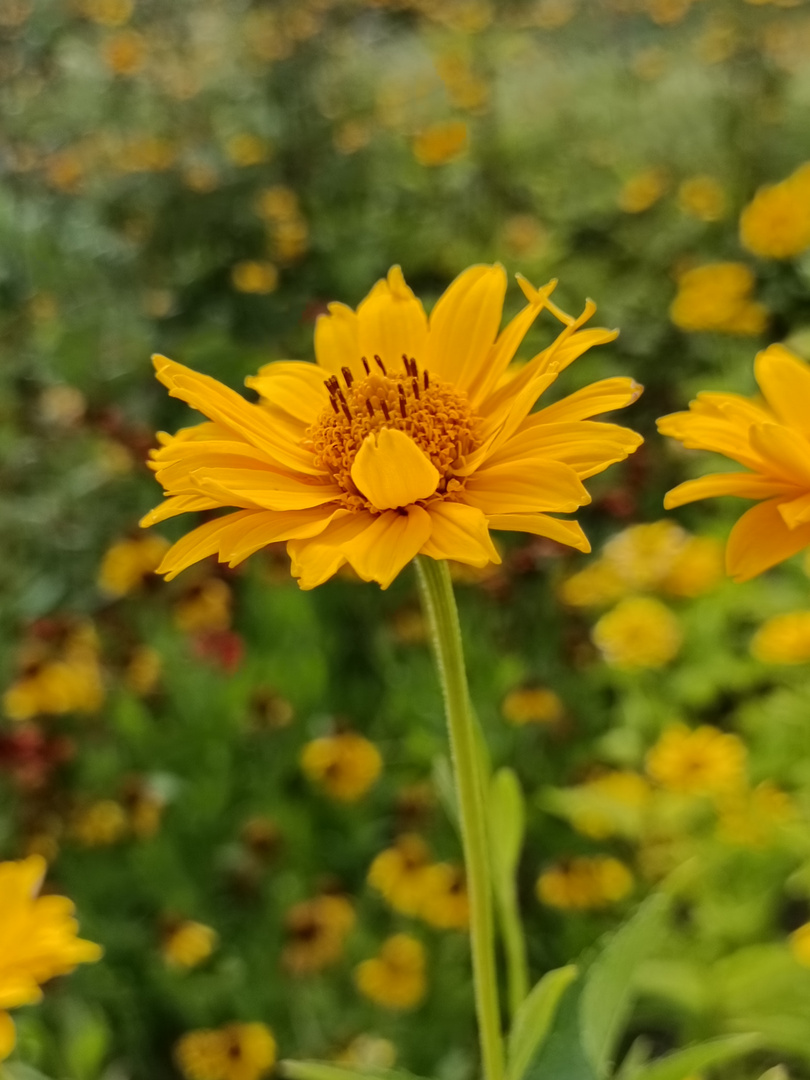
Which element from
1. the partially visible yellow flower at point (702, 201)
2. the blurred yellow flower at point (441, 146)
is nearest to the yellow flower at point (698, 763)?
the partially visible yellow flower at point (702, 201)

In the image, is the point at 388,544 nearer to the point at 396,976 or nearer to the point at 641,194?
the point at 396,976

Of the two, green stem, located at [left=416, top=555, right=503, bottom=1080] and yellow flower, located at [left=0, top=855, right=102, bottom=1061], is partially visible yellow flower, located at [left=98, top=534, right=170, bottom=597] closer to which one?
yellow flower, located at [left=0, top=855, right=102, bottom=1061]

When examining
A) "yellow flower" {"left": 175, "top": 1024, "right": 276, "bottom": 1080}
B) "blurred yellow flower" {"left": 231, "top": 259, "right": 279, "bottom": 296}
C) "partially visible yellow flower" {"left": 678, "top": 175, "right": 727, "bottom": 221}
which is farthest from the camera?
"partially visible yellow flower" {"left": 678, "top": 175, "right": 727, "bottom": 221}

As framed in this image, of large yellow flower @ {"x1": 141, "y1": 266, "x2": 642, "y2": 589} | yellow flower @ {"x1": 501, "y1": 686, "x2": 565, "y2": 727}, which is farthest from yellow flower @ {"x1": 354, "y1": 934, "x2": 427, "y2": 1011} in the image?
large yellow flower @ {"x1": 141, "y1": 266, "x2": 642, "y2": 589}

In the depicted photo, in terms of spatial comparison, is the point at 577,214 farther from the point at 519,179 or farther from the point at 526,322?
the point at 526,322

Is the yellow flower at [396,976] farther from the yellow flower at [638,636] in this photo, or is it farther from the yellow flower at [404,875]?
the yellow flower at [638,636]

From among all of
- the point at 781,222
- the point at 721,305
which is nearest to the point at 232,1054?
the point at 721,305
